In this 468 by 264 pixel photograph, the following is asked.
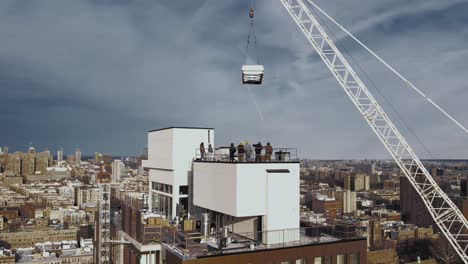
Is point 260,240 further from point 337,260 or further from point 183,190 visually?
point 183,190

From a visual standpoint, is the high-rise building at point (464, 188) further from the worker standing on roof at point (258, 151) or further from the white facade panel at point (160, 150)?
the worker standing on roof at point (258, 151)

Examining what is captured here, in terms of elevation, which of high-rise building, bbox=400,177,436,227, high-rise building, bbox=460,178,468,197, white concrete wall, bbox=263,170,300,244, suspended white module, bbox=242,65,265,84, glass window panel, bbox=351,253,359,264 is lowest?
high-rise building, bbox=400,177,436,227

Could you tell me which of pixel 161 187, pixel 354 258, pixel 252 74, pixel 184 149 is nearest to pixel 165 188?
pixel 161 187

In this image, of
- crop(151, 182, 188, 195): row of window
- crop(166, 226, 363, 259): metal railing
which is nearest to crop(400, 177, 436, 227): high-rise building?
crop(151, 182, 188, 195): row of window

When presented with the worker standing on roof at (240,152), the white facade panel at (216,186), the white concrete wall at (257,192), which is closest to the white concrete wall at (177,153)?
the white facade panel at (216,186)

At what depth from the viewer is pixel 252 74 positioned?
29984 millimetres

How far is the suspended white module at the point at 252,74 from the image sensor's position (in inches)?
1169

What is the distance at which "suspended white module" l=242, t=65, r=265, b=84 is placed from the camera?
97.5 feet

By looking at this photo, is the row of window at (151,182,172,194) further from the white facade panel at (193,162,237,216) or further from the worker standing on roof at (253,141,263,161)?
the worker standing on roof at (253,141,263,161)

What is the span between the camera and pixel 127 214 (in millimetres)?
27359

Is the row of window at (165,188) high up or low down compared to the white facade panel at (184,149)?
down

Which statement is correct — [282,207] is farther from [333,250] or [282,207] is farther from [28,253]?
[28,253]

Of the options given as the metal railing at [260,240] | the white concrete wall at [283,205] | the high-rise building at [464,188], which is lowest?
the high-rise building at [464,188]

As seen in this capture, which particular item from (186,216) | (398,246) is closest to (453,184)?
(398,246)
